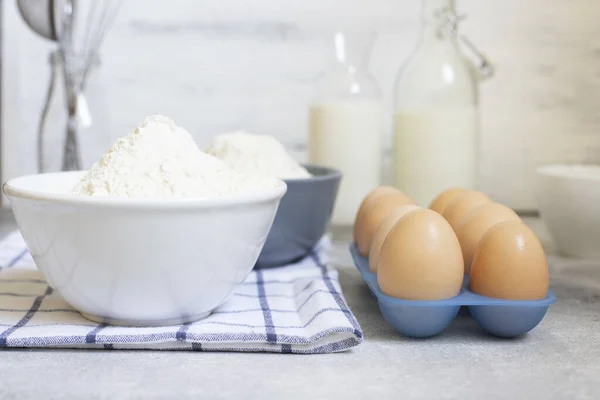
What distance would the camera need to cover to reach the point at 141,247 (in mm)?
586

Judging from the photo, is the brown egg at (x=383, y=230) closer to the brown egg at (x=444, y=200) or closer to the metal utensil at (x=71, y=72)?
the brown egg at (x=444, y=200)

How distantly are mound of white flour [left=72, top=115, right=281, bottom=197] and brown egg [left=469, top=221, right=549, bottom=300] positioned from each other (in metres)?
0.23

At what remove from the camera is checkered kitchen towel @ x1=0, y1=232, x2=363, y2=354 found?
60cm

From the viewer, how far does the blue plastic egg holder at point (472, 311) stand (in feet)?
2.02

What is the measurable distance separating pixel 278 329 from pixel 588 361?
0.27 m

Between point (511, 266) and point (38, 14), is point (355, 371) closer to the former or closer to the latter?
point (511, 266)

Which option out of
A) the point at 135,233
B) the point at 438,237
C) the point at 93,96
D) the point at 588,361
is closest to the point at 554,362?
the point at 588,361

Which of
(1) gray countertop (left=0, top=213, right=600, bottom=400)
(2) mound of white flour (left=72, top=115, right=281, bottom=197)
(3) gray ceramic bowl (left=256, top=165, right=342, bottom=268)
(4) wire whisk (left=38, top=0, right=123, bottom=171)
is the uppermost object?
(4) wire whisk (left=38, top=0, right=123, bottom=171)

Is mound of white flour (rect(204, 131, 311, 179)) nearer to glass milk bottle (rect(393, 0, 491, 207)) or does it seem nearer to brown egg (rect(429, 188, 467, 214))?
brown egg (rect(429, 188, 467, 214))

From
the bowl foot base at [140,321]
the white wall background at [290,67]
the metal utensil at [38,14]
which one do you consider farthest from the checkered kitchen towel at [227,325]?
the white wall background at [290,67]

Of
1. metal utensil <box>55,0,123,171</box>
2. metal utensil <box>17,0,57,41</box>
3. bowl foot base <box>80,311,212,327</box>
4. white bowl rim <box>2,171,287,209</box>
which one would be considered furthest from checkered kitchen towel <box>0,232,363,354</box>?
metal utensil <box>17,0,57,41</box>

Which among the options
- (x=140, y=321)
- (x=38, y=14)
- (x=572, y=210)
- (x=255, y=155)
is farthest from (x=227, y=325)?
(x=38, y=14)

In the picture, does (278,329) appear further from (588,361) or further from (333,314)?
(588,361)

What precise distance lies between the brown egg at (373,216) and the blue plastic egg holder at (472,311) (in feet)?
0.54
